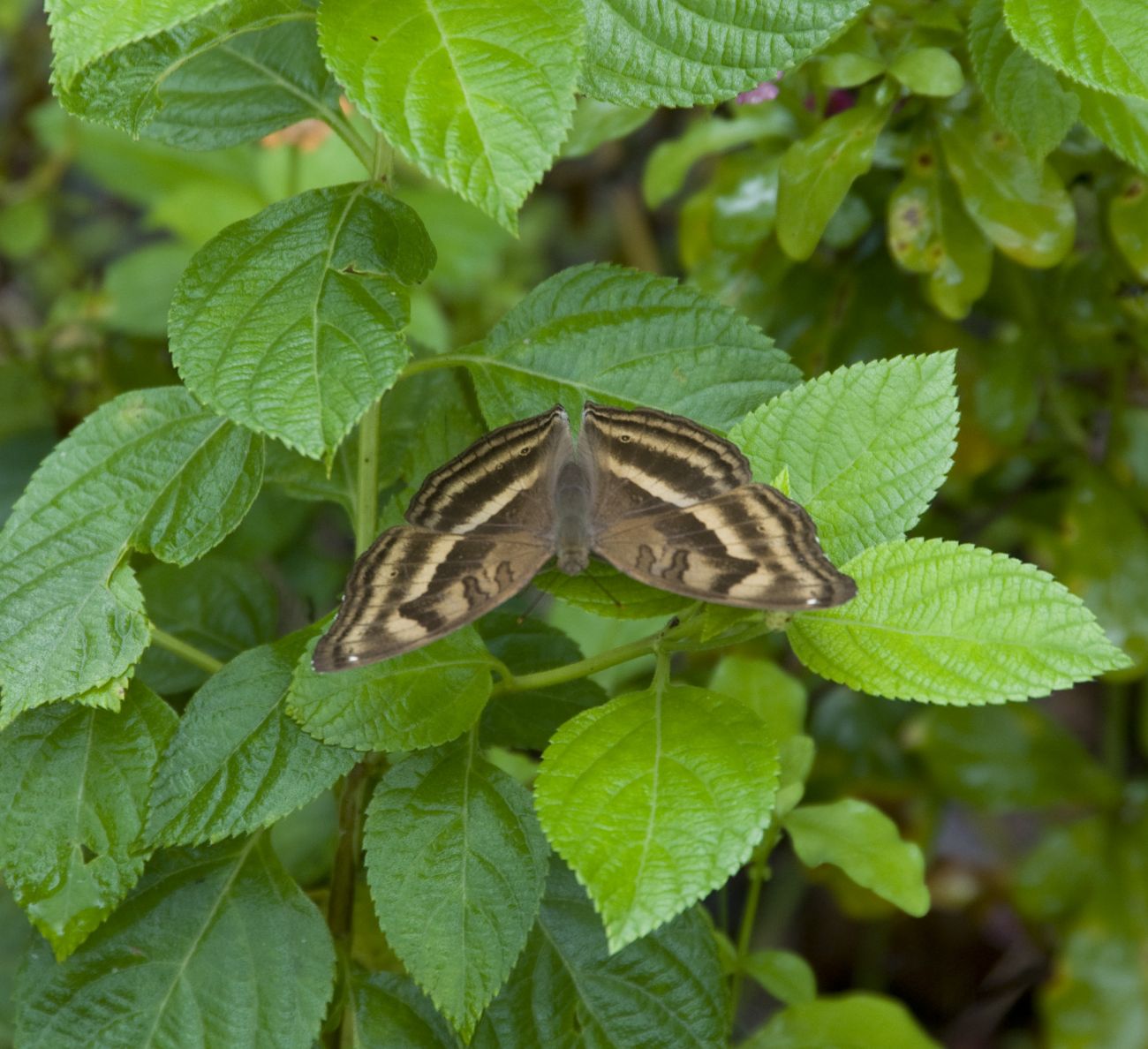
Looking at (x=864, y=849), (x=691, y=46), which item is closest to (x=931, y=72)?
(x=691, y=46)

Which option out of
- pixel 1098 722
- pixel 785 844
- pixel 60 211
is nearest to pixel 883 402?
pixel 785 844

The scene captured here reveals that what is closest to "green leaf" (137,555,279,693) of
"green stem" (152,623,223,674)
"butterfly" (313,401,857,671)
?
"green stem" (152,623,223,674)

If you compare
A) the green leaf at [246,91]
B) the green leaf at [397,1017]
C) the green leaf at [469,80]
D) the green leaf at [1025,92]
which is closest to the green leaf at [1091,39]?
the green leaf at [1025,92]

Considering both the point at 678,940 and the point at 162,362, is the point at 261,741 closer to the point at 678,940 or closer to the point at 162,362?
the point at 678,940

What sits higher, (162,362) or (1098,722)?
(162,362)

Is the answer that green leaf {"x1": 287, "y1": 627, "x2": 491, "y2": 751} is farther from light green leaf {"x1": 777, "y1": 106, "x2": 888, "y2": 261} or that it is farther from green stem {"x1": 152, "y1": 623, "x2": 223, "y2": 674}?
light green leaf {"x1": 777, "y1": 106, "x2": 888, "y2": 261}

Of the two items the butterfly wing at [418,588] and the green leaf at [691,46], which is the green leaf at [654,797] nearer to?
the butterfly wing at [418,588]
